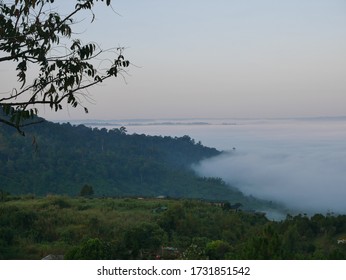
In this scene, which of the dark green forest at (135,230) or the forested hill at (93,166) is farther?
the forested hill at (93,166)

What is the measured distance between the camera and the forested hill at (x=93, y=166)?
144 ft

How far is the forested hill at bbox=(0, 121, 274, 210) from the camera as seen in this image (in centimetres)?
4391

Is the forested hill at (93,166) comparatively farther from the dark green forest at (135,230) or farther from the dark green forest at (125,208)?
the dark green forest at (135,230)

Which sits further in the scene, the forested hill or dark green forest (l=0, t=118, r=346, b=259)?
the forested hill

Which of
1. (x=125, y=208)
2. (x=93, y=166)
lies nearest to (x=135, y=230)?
(x=125, y=208)

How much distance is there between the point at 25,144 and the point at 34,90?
152 feet

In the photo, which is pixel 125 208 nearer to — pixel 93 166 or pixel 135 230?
pixel 135 230

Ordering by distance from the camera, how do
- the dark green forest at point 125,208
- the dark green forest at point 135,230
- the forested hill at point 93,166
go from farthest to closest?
the forested hill at point 93,166
the dark green forest at point 135,230
the dark green forest at point 125,208

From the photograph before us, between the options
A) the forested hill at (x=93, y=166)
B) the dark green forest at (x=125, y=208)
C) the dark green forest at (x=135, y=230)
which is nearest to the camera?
the dark green forest at (x=125, y=208)

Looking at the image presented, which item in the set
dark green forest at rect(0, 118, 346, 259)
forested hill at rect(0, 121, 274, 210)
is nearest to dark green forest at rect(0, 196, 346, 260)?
dark green forest at rect(0, 118, 346, 259)

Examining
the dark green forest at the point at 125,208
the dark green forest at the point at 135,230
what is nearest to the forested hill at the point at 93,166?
the dark green forest at the point at 125,208

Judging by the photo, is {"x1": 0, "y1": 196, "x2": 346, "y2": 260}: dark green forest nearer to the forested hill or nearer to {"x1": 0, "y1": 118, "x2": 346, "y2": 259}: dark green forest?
{"x1": 0, "y1": 118, "x2": 346, "y2": 259}: dark green forest

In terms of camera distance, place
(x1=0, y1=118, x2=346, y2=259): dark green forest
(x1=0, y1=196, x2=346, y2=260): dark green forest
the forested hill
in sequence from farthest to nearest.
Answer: the forested hill
(x1=0, y1=196, x2=346, y2=260): dark green forest
(x1=0, y1=118, x2=346, y2=259): dark green forest

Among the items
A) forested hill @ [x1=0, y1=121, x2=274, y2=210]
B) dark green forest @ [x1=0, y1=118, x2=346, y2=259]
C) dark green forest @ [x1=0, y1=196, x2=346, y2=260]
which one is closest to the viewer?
dark green forest @ [x1=0, y1=118, x2=346, y2=259]
